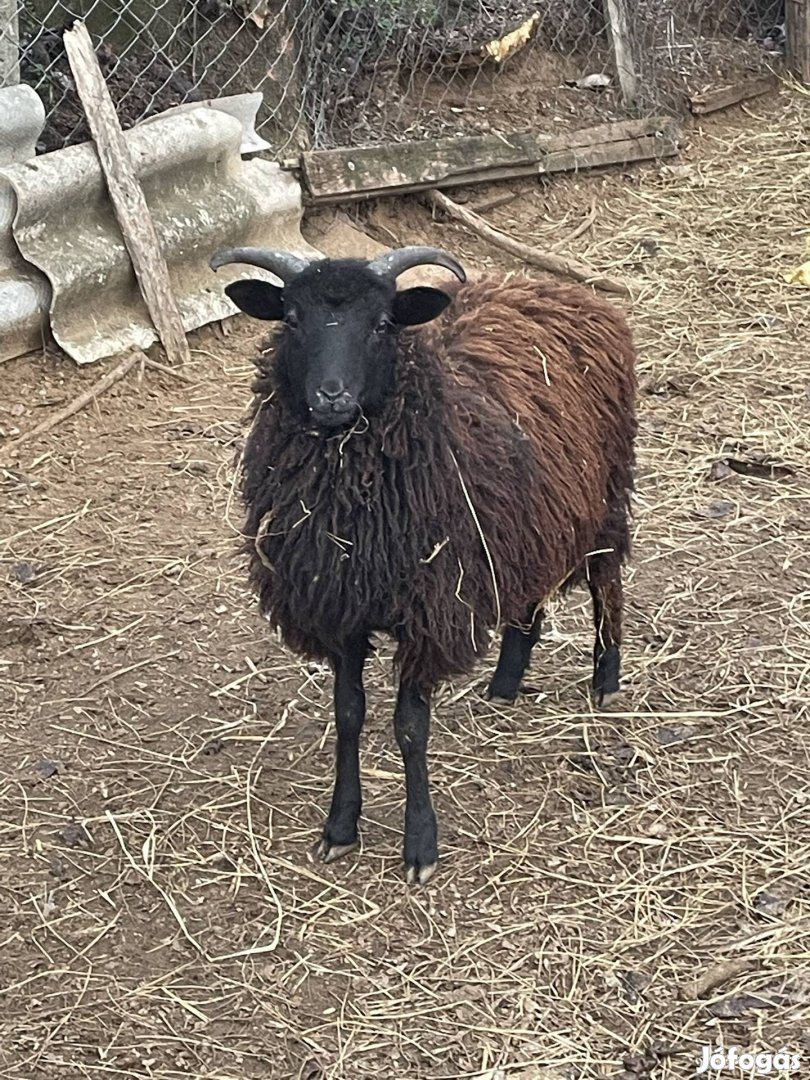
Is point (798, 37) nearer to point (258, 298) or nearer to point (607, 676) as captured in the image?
point (607, 676)

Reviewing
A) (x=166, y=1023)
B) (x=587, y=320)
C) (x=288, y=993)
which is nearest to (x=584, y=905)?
(x=288, y=993)

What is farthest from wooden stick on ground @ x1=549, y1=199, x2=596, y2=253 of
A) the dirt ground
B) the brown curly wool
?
the brown curly wool

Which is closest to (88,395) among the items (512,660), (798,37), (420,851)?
(512,660)

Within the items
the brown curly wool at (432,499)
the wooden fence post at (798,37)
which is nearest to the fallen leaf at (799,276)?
the wooden fence post at (798,37)

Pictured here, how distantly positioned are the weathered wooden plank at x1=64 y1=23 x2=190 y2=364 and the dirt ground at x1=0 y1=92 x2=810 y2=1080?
0.41 meters

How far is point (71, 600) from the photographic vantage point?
17.2 feet

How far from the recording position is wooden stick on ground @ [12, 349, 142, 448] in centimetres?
620

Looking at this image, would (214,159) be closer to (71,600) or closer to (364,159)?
(364,159)

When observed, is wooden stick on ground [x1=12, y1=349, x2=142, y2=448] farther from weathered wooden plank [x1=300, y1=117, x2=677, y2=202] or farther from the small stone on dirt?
weathered wooden plank [x1=300, y1=117, x2=677, y2=202]

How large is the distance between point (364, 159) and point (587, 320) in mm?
3609

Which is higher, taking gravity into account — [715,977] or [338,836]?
[715,977]

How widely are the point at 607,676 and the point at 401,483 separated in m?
1.32

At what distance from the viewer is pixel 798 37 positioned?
9953 millimetres

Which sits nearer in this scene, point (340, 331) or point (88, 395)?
point (340, 331)
